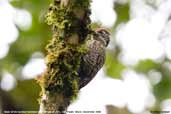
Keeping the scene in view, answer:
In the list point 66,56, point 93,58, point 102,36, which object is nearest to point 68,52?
point 66,56

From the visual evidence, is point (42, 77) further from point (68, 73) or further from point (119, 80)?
point (119, 80)

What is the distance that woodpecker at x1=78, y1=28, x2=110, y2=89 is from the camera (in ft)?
8.20

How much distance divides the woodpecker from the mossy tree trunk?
96 millimetres

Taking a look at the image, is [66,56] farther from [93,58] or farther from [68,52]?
[93,58]

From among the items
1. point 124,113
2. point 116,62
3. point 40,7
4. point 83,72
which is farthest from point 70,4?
point 116,62

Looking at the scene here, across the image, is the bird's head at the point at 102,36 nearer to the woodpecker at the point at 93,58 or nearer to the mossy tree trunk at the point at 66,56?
the woodpecker at the point at 93,58

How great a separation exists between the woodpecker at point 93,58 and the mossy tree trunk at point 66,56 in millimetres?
96

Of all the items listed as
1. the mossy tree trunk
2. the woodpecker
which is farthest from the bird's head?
the mossy tree trunk

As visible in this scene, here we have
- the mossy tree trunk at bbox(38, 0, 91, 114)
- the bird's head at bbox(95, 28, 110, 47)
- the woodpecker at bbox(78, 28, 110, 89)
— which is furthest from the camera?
the bird's head at bbox(95, 28, 110, 47)

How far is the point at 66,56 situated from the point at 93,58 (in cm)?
56

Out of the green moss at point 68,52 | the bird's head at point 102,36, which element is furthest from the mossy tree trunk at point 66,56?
the bird's head at point 102,36

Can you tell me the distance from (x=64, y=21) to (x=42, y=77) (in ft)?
0.88

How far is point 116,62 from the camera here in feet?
19.9

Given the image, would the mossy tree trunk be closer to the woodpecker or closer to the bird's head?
the woodpecker
